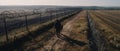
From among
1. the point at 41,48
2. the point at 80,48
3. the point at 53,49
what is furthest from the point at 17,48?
the point at 80,48

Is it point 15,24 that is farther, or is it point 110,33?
point 15,24

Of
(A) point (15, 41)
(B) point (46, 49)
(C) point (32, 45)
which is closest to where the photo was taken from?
(B) point (46, 49)

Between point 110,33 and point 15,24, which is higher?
point 110,33

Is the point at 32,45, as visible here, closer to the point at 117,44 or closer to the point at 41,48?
the point at 41,48

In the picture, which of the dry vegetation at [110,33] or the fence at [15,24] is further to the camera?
the fence at [15,24]

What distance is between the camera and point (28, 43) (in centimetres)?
1795

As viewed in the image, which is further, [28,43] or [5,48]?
[28,43]

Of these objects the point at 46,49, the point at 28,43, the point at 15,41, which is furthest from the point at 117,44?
the point at 15,41

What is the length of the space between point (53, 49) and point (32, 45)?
2387 millimetres

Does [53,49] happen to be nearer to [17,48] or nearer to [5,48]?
[17,48]

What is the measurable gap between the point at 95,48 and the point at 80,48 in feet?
4.47

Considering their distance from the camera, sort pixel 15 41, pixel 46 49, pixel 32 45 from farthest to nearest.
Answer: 1. pixel 15 41
2. pixel 32 45
3. pixel 46 49

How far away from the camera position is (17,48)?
16.2 metres

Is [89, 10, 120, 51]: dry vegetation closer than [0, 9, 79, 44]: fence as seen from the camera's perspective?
Yes
